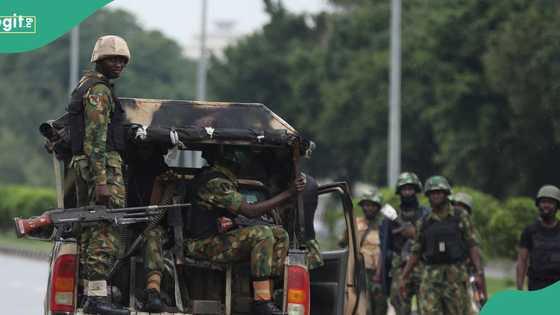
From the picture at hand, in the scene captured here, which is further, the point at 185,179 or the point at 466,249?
the point at 466,249

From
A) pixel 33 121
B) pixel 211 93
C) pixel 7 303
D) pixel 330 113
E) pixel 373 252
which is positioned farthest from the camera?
pixel 33 121

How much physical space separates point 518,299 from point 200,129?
153 inches

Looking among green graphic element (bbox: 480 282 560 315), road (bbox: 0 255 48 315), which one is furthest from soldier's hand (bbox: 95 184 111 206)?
road (bbox: 0 255 48 315)

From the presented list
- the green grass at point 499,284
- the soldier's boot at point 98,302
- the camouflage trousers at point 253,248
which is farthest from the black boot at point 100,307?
the green grass at point 499,284

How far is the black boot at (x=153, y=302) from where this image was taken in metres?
9.64

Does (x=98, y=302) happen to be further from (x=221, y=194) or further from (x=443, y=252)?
(x=443, y=252)

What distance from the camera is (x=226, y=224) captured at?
992 cm

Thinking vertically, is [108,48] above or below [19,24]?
below

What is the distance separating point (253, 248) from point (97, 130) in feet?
4.42

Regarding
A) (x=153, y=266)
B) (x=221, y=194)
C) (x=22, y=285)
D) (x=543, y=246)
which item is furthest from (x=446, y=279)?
(x=22, y=285)

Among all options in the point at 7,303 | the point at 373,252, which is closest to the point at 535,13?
the point at 7,303

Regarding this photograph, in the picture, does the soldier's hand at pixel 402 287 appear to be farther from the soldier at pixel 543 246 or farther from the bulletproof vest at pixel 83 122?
the bulletproof vest at pixel 83 122

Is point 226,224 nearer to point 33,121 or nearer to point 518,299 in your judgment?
point 518,299

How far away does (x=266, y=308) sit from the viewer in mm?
9672
